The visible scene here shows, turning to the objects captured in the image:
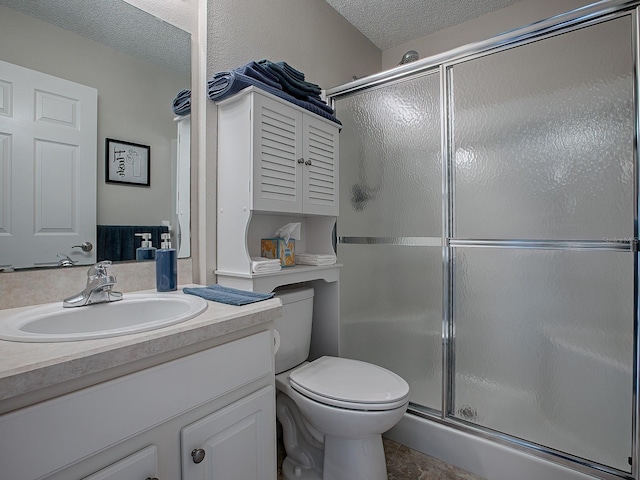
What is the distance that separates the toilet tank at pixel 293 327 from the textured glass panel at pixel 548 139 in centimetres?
84

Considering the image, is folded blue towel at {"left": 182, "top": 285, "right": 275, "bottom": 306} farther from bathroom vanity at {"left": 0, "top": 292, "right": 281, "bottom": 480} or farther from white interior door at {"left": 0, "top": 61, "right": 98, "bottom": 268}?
white interior door at {"left": 0, "top": 61, "right": 98, "bottom": 268}

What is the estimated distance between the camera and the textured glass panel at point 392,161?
1771 mm

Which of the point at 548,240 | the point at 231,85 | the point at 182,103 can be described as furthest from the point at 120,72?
the point at 548,240

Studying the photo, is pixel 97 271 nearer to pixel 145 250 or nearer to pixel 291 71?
pixel 145 250

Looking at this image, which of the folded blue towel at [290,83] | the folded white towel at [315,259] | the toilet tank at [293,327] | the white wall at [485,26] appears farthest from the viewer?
the white wall at [485,26]

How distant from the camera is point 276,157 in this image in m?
1.45

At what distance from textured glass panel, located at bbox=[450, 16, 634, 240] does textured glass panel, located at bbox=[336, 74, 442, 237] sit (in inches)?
5.4

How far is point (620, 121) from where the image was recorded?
1316 mm

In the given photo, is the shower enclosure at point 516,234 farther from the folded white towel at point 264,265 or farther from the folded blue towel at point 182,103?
the folded blue towel at point 182,103

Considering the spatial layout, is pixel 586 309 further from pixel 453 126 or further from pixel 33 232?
pixel 33 232

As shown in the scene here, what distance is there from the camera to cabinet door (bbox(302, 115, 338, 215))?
1.62 m

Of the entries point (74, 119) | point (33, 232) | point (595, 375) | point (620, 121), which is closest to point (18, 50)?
point (74, 119)

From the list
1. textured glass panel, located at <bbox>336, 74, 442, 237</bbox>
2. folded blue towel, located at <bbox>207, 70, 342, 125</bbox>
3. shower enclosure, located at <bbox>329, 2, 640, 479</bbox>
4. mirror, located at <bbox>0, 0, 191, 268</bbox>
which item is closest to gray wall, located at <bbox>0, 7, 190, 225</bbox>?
mirror, located at <bbox>0, 0, 191, 268</bbox>

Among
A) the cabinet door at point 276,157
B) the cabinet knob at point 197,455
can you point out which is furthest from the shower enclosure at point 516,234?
the cabinet knob at point 197,455
